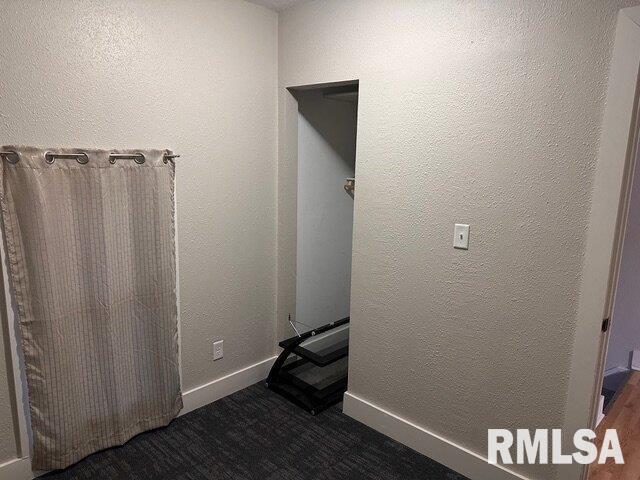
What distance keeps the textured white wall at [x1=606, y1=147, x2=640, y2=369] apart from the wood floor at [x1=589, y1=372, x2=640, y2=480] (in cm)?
18

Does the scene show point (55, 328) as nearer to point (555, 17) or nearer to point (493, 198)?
point (493, 198)

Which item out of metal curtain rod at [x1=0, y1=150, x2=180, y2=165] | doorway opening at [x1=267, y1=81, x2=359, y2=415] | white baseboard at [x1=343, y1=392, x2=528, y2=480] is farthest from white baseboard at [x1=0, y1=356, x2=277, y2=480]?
metal curtain rod at [x1=0, y1=150, x2=180, y2=165]

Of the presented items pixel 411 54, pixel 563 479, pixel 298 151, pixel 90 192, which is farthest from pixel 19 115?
pixel 563 479

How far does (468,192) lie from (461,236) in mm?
203

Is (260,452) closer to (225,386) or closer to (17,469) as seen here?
(225,386)

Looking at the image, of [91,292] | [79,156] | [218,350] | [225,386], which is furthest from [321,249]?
[79,156]

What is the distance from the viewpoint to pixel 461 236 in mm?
2020

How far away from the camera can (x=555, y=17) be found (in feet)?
5.45

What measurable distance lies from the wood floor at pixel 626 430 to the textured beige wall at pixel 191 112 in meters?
2.05

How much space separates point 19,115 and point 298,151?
157cm

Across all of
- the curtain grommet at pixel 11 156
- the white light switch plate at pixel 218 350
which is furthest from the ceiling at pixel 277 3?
the white light switch plate at pixel 218 350

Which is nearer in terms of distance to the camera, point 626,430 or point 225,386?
point 626,430

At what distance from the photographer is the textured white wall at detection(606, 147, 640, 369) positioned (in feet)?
10.2

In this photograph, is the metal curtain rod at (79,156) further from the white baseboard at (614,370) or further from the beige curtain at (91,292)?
the white baseboard at (614,370)
